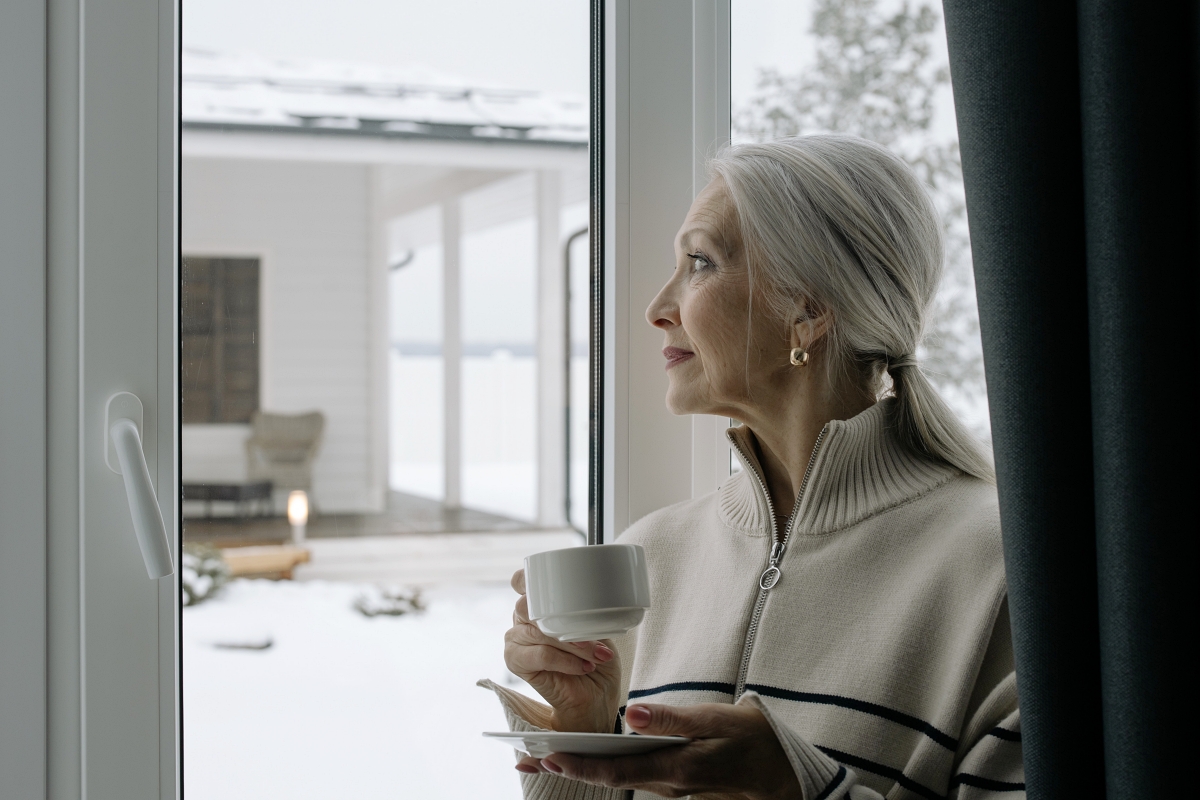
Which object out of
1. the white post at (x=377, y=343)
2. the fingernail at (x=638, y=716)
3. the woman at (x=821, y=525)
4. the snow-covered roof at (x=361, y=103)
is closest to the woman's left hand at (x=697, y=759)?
the fingernail at (x=638, y=716)

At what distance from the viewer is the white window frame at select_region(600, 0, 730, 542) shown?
1.31m

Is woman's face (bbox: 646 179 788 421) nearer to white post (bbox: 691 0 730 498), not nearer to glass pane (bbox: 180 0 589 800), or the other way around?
white post (bbox: 691 0 730 498)

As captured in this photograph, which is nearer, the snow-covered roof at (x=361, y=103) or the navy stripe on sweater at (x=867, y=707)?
the navy stripe on sweater at (x=867, y=707)

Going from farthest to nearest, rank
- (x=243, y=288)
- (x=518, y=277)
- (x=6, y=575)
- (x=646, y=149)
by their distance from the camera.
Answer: (x=518, y=277) → (x=646, y=149) → (x=243, y=288) → (x=6, y=575)

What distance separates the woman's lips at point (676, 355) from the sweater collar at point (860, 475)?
226 mm

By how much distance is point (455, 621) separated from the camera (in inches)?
52.5

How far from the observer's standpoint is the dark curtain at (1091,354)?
2.04 feet

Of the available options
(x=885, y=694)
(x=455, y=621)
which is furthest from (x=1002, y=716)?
(x=455, y=621)

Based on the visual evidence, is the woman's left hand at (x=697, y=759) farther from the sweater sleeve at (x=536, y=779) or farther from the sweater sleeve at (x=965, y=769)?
the sweater sleeve at (x=536, y=779)

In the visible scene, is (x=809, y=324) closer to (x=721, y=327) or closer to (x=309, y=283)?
(x=721, y=327)

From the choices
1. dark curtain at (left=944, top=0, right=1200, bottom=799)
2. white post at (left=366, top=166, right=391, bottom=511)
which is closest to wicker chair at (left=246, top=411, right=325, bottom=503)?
white post at (left=366, top=166, right=391, bottom=511)

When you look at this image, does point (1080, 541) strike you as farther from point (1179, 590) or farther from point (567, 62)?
point (567, 62)

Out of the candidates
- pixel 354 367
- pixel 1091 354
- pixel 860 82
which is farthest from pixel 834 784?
pixel 860 82

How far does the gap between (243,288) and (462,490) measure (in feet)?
2.29
